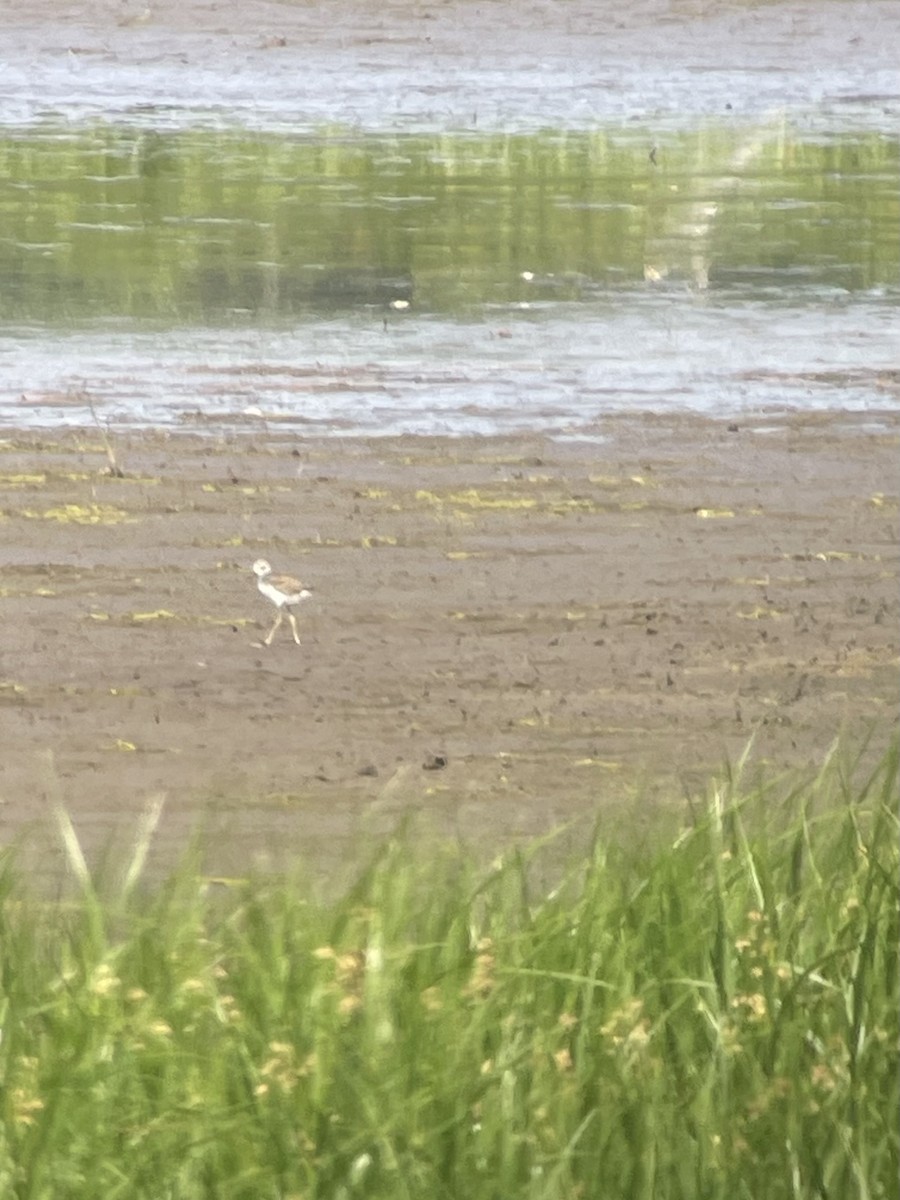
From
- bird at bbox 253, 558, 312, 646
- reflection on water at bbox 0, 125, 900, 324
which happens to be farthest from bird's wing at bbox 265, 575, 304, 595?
reflection on water at bbox 0, 125, 900, 324

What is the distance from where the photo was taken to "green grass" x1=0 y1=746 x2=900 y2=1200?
1.72 m

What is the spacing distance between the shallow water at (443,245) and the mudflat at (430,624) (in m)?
0.28

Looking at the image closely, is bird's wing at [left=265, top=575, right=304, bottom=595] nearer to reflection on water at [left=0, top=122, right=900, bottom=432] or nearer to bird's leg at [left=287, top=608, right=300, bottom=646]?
bird's leg at [left=287, top=608, right=300, bottom=646]

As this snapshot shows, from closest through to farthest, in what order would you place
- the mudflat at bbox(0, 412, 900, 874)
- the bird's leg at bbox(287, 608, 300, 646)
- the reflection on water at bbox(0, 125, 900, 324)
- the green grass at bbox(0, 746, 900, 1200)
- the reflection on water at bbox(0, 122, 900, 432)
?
the green grass at bbox(0, 746, 900, 1200) → the mudflat at bbox(0, 412, 900, 874) → the bird's leg at bbox(287, 608, 300, 646) → the reflection on water at bbox(0, 122, 900, 432) → the reflection on water at bbox(0, 125, 900, 324)

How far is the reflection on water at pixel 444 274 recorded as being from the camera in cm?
470

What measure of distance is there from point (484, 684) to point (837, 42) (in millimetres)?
1535

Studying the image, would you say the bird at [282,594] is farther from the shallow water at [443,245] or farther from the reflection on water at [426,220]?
the reflection on water at [426,220]

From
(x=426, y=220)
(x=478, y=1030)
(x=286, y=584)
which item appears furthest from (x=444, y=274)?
(x=478, y=1030)

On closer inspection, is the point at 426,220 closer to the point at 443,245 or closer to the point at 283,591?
the point at 443,245

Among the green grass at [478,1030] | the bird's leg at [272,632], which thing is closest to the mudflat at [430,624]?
the bird's leg at [272,632]

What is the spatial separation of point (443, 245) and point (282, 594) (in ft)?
7.17

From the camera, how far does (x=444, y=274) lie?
529cm

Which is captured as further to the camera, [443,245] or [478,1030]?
[443,245]

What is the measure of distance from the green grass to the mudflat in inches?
10.0
